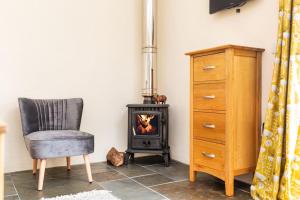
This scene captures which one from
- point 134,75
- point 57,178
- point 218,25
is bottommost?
point 57,178

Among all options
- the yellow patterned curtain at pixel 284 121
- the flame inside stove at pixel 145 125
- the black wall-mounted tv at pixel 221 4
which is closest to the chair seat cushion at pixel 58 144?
the flame inside stove at pixel 145 125

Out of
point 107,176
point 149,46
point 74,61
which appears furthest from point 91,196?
point 149,46

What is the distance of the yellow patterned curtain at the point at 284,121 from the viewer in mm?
1955

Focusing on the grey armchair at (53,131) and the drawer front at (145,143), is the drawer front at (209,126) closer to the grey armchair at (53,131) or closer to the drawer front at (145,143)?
the drawer front at (145,143)

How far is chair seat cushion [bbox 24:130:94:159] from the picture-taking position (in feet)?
7.93

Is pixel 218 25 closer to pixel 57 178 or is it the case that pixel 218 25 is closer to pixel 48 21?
pixel 48 21

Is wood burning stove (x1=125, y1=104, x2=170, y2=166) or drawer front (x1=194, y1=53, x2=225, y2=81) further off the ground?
drawer front (x1=194, y1=53, x2=225, y2=81)

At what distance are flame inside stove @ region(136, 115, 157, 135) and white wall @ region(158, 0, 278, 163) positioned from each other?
344 mm

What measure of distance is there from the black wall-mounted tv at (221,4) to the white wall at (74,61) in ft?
3.85

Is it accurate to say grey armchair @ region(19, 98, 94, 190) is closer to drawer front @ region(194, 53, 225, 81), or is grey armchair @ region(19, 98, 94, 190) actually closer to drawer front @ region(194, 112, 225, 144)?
drawer front @ region(194, 112, 225, 144)

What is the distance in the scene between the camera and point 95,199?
2180 millimetres

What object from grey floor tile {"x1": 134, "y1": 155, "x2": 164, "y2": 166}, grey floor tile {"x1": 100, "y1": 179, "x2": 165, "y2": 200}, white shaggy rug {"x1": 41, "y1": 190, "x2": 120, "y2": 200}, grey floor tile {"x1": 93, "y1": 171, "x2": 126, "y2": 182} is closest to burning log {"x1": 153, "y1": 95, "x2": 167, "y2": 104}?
grey floor tile {"x1": 134, "y1": 155, "x2": 164, "y2": 166}

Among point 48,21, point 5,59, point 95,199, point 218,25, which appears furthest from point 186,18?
point 95,199

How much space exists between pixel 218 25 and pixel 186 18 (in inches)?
21.3
